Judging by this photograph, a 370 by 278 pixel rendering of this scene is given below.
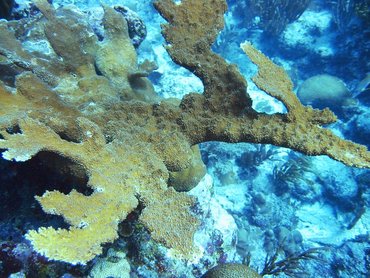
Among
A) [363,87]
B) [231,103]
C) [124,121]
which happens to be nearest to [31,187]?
[124,121]

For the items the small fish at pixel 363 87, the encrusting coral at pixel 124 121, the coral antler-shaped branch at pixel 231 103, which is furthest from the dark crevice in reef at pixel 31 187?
the small fish at pixel 363 87

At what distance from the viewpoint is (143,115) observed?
2695mm

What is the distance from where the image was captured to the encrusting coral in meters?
1.69

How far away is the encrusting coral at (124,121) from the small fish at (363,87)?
22.8 feet

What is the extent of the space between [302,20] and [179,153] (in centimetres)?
977

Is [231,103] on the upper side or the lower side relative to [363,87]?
upper

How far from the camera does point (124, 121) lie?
2576 mm

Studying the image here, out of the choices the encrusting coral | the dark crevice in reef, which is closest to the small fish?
the encrusting coral

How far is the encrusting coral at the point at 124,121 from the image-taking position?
1.69 meters

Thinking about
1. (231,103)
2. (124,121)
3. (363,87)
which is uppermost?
(231,103)

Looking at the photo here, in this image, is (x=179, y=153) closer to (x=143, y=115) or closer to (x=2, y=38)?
(x=143, y=115)

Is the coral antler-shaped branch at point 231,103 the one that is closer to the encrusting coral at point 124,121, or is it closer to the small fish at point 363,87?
the encrusting coral at point 124,121

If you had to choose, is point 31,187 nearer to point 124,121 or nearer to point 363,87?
point 124,121

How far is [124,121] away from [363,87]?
7994mm
